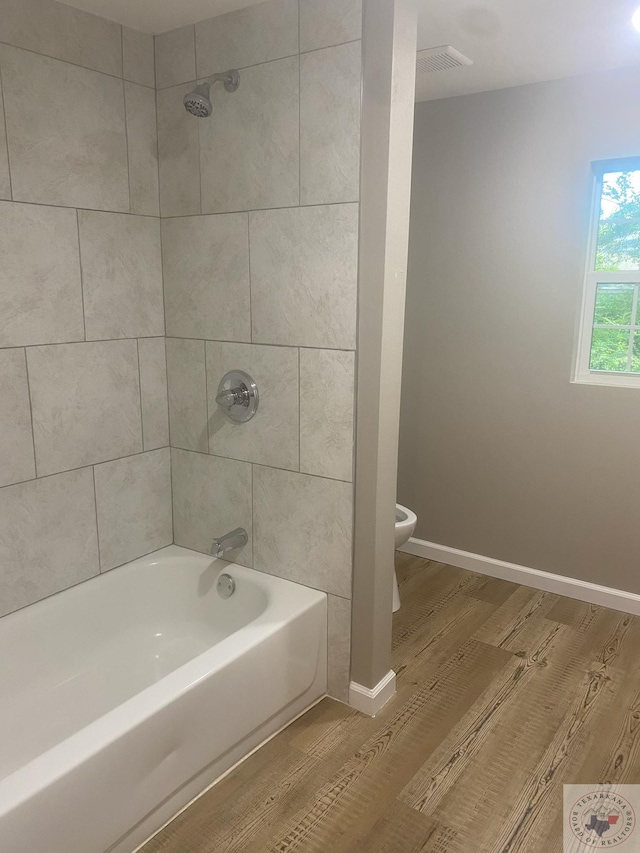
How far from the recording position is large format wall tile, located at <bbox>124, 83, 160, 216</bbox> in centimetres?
233

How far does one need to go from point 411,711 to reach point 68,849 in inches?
48.0

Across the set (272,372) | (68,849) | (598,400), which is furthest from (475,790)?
(598,400)

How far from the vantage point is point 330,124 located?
1988 mm

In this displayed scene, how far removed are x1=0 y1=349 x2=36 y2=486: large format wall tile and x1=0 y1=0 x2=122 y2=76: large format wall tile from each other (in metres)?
0.95

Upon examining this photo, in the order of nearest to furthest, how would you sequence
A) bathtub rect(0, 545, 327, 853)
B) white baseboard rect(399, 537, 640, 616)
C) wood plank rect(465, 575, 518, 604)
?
bathtub rect(0, 545, 327, 853) < white baseboard rect(399, 537, 640, 616) < wood plank rect(465, 575, 518, 604)

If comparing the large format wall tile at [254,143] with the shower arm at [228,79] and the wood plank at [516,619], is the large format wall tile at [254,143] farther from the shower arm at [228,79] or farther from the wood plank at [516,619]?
the wood plank at [516,619]

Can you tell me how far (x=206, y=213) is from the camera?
234 cm

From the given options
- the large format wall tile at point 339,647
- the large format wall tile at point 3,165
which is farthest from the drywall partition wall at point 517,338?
the large format wall tile at point 3,165

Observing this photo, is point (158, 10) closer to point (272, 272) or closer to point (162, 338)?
point (272, 272)

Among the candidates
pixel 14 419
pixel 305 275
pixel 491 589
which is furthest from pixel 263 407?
pixel 491 589

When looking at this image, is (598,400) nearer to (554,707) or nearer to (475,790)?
(554,707)

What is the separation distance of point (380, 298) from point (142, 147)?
1.12 m

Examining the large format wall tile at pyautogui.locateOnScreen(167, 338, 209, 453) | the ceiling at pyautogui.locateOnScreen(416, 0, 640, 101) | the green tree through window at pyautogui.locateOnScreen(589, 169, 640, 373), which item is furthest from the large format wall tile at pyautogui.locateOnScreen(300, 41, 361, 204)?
the green tree through window at pyautogui.locateOnScreen(589, 169, 640, 373)

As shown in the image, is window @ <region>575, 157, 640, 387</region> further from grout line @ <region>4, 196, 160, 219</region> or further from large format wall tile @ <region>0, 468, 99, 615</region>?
large format wall tile @ <region>0, 468, 99, 615</region>
